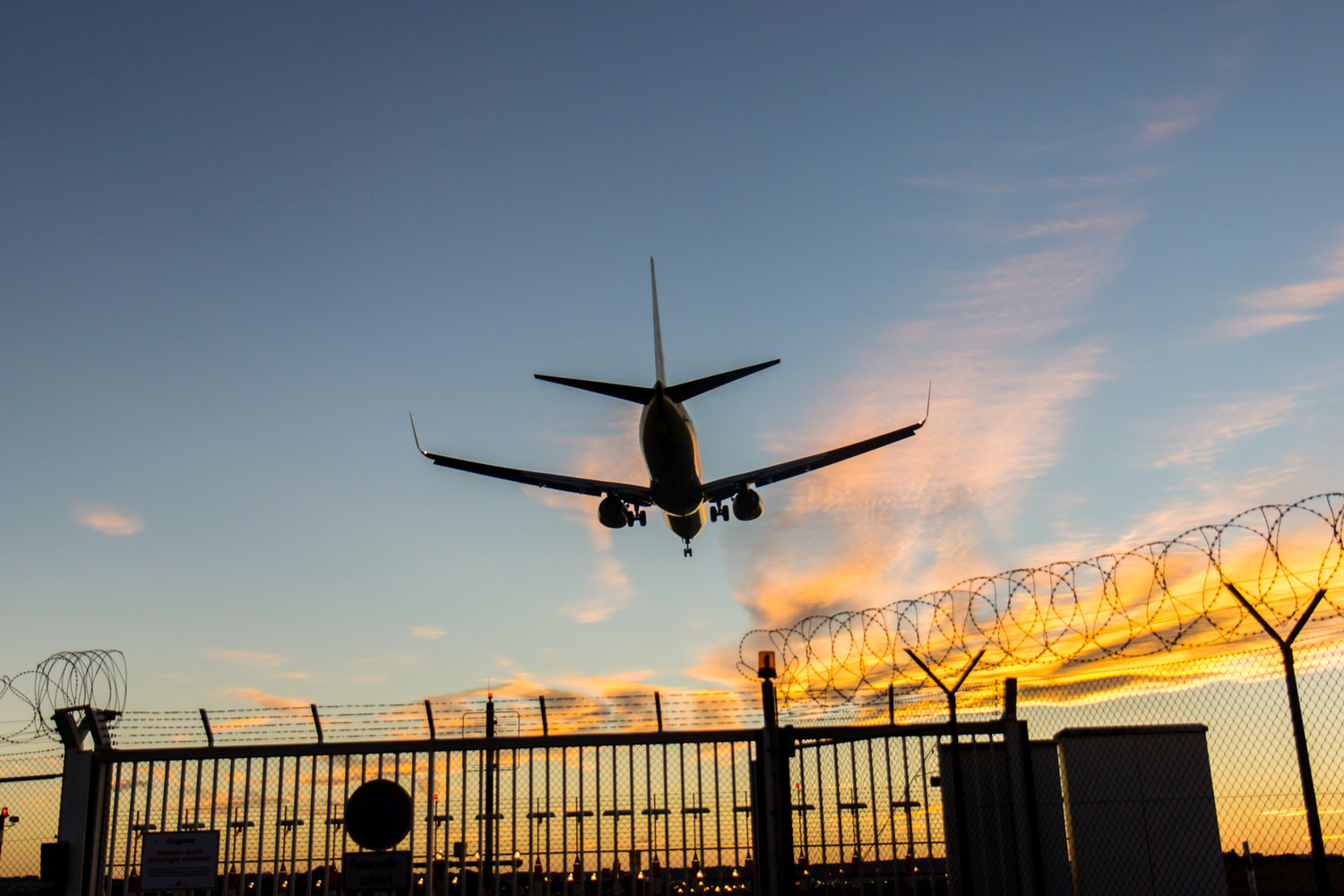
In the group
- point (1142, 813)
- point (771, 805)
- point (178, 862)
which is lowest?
point (178, 862)

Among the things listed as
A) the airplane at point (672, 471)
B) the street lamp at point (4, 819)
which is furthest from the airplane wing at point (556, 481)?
the street lamp at point (4, 819)

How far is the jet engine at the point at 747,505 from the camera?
36309 millimetres

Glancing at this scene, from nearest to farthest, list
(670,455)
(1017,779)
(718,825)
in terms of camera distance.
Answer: (718,825), (1017,779), (670,455)

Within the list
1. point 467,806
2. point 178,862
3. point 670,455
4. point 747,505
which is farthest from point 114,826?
point 747,505

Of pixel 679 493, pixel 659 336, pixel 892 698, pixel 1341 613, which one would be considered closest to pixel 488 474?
pixel 679 493

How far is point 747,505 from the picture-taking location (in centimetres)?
3641

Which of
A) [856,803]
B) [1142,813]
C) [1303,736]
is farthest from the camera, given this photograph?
[1142,813]

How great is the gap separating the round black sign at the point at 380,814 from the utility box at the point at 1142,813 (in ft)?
36.3

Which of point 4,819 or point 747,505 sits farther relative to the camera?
point 747,505

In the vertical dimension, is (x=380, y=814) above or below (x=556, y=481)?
below

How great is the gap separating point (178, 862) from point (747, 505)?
78.2 feet

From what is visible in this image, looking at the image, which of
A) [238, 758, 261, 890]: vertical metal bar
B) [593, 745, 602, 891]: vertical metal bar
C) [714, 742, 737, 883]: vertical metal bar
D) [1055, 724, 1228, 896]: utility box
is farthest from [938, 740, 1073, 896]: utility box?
[238, 758, 261, 890]: vertical metal bar

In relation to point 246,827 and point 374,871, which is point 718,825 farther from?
point 246,827

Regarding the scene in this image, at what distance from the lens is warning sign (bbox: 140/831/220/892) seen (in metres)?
15.2
